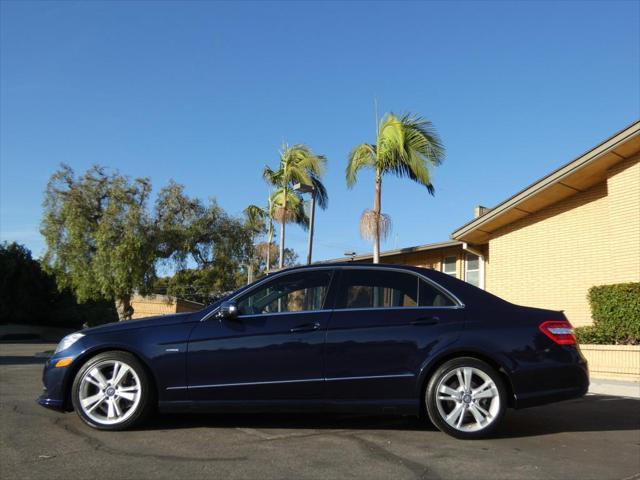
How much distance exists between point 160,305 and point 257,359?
90.9 ft

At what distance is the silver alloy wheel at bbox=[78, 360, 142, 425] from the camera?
5.40m

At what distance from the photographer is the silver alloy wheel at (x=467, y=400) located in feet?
17.6

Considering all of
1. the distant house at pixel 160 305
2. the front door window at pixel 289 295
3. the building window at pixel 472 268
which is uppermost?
the building window at pixel 472 268

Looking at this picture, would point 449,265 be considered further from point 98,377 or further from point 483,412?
point 98,377

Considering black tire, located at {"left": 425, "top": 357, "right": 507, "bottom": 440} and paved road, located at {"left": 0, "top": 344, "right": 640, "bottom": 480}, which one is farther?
black tire, located at {"left": 425, "top": 357, "right": 507, "bottom": 440}

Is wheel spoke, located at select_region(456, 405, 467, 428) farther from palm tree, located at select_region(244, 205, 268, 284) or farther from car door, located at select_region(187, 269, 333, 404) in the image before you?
palm tree, located at select_region(244, 205, 268, 284)

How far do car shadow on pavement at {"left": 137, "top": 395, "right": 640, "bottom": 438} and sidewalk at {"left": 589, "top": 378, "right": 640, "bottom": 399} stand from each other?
2.81 meters

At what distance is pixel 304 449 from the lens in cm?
484

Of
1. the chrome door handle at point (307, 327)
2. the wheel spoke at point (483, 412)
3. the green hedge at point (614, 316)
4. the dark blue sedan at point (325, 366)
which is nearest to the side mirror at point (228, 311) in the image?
the dark blue sedan at point (325, 366)

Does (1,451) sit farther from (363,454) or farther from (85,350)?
(363,454)

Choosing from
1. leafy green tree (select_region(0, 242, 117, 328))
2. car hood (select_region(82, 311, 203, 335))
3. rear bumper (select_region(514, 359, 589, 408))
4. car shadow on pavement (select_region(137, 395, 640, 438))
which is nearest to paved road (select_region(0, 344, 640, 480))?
car shadow on pavement (select_region(137, 395, 640, 438))

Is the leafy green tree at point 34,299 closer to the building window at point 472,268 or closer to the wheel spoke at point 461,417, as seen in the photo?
the building window at point 472,268

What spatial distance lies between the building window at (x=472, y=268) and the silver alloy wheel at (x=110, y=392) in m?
14.6

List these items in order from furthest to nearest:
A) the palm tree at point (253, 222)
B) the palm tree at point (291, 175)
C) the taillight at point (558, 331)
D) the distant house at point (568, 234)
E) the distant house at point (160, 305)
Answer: the distant house at point (160, 305) → the palm tree at point (253, 222) → the palm tree at point (291, 175) → the distant house at point (568, 234) → the taillight at point (558, 331)
